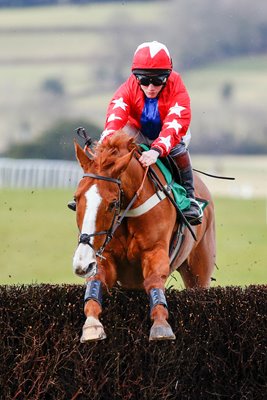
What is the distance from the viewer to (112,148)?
6316mm

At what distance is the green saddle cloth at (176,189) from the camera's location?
7008 millimetres

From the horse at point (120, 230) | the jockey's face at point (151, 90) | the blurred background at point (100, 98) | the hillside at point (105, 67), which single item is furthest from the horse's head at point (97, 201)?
the hillside at point (105, 67)

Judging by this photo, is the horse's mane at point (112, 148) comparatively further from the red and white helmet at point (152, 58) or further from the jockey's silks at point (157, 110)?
the red and white helmet at point (152, 58)

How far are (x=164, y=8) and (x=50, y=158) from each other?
176 inches

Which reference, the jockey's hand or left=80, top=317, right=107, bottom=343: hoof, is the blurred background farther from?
left=80, top=317, right=107, bottom=343: hoof

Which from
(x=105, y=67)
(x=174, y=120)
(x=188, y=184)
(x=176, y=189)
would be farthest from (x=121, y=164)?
(x=105, y=67)

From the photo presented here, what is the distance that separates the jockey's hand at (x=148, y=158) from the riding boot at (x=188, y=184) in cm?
61

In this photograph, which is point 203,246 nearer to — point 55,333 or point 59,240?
point 55,333

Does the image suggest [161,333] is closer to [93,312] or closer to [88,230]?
[93,312]

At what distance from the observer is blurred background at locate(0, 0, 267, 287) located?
25062mm

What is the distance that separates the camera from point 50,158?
2806 centimetres

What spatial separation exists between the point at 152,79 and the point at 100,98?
62.7ft

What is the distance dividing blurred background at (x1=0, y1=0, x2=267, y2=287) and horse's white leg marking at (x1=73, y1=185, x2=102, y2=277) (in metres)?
17.2

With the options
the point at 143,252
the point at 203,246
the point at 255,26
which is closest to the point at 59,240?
the point at 255,26
